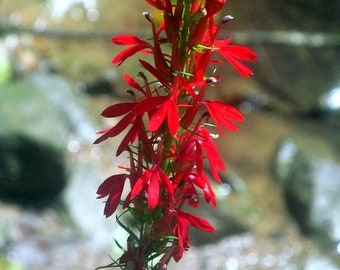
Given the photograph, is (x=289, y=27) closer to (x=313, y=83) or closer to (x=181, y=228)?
(x=313, y=83)

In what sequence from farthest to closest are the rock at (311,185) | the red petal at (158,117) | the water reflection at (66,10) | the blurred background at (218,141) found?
the water reflection at (66,10) < the rock at (311,185) < the blurred background at (218,141) < the red petal at (158,117)

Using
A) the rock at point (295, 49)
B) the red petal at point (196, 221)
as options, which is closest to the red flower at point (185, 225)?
the red petal at point (196, 221)

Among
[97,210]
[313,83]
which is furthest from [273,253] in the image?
[313,83]

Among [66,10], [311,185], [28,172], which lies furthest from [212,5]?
[66,10]

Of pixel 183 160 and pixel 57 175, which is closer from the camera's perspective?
pixel 183 160

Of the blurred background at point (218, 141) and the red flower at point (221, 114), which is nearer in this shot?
the red flower at point (221, 114)

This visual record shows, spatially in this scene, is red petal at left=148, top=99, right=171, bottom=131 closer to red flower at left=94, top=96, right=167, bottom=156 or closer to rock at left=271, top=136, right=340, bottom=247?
red flower at left=94, top=96, right=167, bottom=156

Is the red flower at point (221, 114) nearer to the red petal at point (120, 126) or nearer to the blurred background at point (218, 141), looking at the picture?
the red petal at point (120, 126)

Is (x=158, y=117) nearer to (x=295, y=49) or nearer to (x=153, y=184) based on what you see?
(x=153, y=184)
